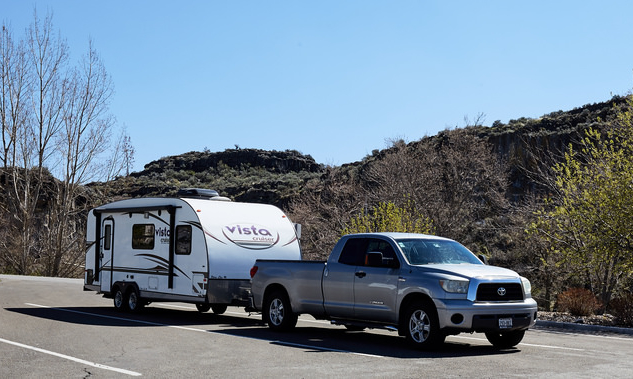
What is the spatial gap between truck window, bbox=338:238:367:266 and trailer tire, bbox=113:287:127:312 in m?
8.54

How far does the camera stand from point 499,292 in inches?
454

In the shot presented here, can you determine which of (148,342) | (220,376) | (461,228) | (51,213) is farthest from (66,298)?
(51,213)

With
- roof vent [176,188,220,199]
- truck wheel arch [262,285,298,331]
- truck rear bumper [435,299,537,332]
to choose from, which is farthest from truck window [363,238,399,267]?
roof vent [176,188,220,199]

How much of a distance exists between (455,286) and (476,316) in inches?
22.0

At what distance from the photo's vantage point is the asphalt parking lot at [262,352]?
9.54 metres

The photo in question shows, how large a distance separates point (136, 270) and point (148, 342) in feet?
22.2

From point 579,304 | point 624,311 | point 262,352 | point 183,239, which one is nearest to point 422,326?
point 262,352

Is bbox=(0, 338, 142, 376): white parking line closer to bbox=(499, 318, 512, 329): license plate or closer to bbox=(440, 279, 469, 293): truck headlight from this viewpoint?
bbox=(440, 279, 469, 293): truck headlight

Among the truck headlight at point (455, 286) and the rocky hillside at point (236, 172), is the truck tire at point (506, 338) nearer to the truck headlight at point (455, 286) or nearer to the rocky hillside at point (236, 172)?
the truck headlight at point (455, 286)

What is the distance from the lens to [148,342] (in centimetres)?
1286

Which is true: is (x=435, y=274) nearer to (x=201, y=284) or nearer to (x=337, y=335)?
(x=337, y=335)

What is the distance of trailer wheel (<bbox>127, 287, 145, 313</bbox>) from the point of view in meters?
19.2

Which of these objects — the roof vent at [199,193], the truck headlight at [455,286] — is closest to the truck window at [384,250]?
the truck headlight at [455,286]

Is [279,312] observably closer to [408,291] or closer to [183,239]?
[408,291]
